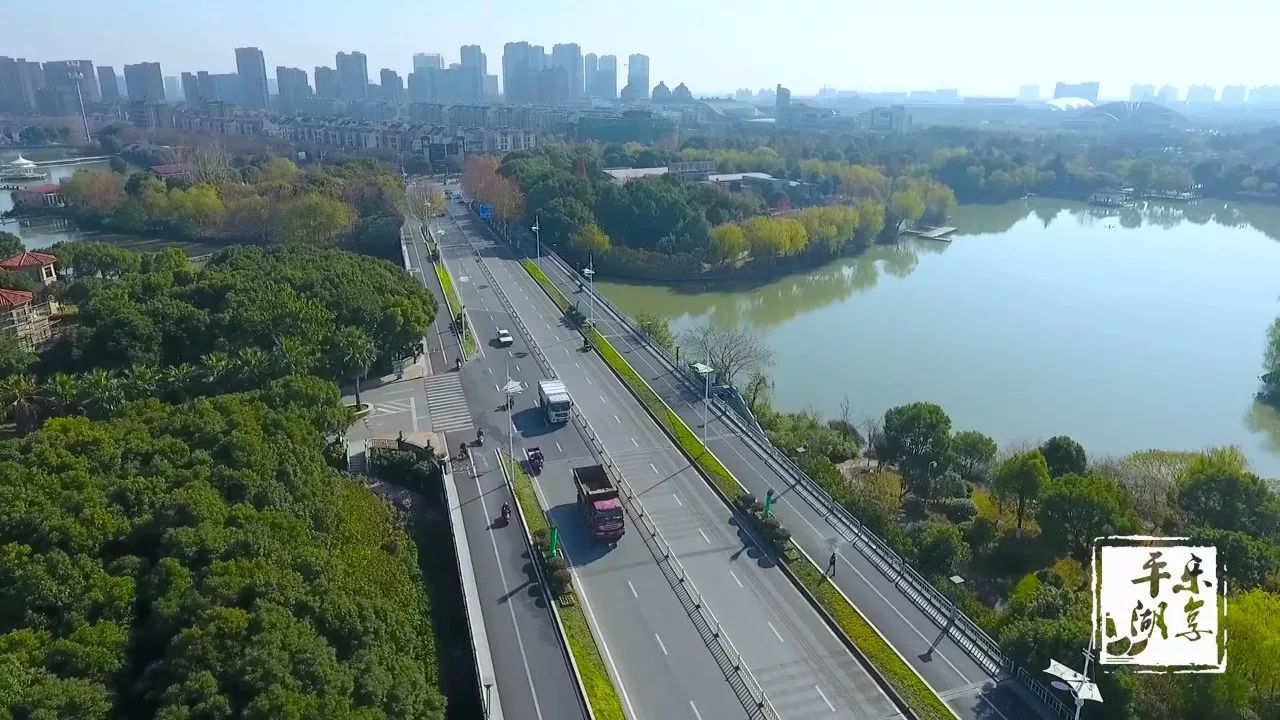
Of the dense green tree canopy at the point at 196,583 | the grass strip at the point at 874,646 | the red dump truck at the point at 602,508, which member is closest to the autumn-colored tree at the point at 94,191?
the dense green tree canopy at the point at 196,583

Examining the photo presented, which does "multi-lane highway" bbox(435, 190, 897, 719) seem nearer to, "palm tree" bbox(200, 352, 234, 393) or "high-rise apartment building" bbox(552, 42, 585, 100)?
"palm tree" bbox(200, 352, 234, 393)

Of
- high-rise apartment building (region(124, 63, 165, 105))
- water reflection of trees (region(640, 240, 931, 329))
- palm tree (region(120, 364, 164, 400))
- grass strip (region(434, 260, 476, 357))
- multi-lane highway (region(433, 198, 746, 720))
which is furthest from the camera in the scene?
high-rise apartment building (region(124, 63, 165, 105))

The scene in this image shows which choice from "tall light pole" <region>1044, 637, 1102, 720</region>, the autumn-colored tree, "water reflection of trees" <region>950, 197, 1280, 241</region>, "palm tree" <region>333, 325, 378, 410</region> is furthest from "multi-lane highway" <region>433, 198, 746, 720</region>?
"water reflection of trees" <region>950, 197, 1280, 241</region>

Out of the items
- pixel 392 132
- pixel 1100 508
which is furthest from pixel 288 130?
pixel 1100 508

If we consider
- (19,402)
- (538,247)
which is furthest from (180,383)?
(538,247)

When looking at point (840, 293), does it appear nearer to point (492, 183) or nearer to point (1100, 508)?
point (492, 183)

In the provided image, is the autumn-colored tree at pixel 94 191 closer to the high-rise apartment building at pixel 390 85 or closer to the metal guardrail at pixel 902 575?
the metal guardrail at pixel 902 575

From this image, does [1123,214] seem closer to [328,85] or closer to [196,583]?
[196,583]
